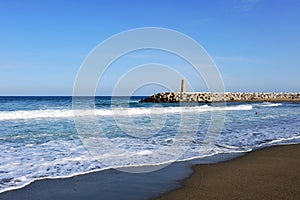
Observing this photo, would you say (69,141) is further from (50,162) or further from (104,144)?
(50,162)

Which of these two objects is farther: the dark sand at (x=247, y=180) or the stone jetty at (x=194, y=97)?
the stone jetty at (x=194, y=97)

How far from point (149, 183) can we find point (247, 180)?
5.93 feet

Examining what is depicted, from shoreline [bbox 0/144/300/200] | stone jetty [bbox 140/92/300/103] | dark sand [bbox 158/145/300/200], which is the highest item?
stone jetty [bbox 140/92/300/103]

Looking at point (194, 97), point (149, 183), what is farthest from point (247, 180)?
point (194, 97)

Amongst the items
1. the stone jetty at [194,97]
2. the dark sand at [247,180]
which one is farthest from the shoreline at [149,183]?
the stone jetty at [194,97]

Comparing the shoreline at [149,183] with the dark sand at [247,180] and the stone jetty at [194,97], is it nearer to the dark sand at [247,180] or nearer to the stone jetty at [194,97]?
the dark sand at [247,180]

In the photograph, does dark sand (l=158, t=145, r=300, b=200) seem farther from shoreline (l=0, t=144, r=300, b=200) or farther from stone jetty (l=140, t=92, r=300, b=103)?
stone jetty (l=140, t=92, r=300, b=103)

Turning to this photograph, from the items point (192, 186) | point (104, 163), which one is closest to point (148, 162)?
point (104, 163)

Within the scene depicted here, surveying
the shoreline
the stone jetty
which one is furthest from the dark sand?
the stone jetty

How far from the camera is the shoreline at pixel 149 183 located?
4.82m

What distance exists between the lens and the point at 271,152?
8.73 m

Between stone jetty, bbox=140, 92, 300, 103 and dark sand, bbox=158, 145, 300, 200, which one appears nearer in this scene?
dark sand, bbox=158, 145, 300, 200

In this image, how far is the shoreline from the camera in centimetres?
482

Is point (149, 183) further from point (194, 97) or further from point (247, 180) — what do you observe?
point (194, 97)
